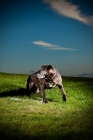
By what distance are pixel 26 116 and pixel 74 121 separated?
2.25 m

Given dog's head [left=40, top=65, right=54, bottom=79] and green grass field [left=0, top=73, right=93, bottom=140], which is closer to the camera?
green grass field [left=0, top=73, right=93, bottom=140]

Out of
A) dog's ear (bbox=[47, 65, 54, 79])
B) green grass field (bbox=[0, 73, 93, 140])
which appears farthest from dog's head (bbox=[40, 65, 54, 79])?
green grass field (bbox=[0, 73, 93, 140])

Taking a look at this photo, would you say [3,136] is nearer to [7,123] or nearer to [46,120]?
[7,123]

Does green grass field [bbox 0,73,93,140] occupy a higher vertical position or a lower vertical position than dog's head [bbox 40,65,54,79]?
lower

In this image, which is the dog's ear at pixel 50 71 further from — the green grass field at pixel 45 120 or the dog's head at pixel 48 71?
the green grass field at pixel 45 120

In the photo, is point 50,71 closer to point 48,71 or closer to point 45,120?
point 48,71

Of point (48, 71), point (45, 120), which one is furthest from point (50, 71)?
point (45, 120)

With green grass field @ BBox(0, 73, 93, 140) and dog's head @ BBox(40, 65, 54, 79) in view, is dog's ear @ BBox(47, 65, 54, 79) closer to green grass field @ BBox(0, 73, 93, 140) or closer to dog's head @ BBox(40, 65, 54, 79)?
dog's head @ BBox(40, 65, 54, 79)

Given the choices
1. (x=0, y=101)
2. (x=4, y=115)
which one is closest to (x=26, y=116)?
(x=4, y=115)

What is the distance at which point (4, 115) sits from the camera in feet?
36.6

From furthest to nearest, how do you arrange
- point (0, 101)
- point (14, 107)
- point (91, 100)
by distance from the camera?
point (91, 100)
point (0, 101)
point (14, 107)

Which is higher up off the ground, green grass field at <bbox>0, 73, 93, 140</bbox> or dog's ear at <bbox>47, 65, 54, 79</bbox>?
dog's ear at <bbox>47, 65, 54, 79</bbox>

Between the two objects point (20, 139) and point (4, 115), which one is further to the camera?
point (4, 115)

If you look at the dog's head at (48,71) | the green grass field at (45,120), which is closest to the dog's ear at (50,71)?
the dog's head at (48,71)
